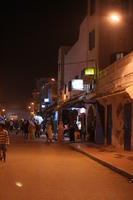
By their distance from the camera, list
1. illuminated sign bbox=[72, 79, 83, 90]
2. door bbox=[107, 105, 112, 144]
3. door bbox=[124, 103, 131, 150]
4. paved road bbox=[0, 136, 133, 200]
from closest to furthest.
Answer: paved road bbox=[0, 136, 133, 200] < door bbox=[124, 103, 131, 150] < door bbox=[107, 105, 112, 144] < illuminated sign bbox=[72, 79, 83, 90]

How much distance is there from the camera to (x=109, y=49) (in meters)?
36.2

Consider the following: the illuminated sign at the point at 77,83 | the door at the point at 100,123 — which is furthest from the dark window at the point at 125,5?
the door at the point at 100,123

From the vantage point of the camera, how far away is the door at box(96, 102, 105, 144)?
34.2 m

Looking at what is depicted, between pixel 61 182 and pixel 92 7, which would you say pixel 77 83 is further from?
pixel 61 182

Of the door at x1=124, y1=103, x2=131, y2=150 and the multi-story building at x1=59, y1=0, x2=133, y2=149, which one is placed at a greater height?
the multi-story building at x1=59, y1=0, x2=133, y2=149

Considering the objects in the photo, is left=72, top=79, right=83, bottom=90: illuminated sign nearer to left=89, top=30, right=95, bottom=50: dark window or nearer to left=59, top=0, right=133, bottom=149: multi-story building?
left=59, top=0, right=133, bottom=149: multi-story building

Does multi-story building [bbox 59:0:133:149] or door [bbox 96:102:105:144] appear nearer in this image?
door [bbox 96:102:105:144]

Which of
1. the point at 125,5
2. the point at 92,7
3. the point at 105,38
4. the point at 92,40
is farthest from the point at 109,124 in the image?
the point at 92,7

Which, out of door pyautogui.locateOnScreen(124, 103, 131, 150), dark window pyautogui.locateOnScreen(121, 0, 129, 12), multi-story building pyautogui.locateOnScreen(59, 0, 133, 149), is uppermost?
dark window pyautogui.locateOnScreen(121, 0, 129, 12)

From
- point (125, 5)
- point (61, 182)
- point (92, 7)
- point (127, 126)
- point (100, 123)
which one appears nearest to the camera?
point (61, 182)

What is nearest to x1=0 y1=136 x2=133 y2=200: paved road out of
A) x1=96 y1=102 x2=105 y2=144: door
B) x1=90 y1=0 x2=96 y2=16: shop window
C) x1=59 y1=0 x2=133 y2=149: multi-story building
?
x1=96 y1=102 x2=105 y2=144: door

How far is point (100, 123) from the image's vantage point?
1362 inches

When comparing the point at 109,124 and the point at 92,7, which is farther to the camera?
the point at 92,7

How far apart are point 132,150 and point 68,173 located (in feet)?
35.0
